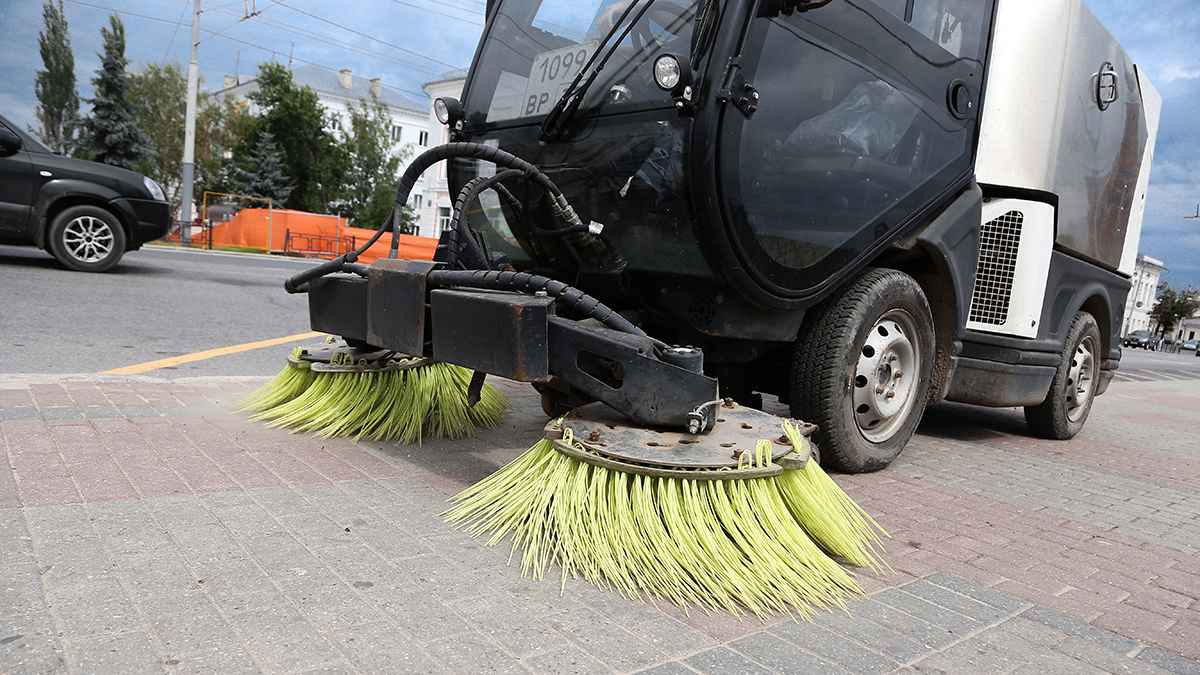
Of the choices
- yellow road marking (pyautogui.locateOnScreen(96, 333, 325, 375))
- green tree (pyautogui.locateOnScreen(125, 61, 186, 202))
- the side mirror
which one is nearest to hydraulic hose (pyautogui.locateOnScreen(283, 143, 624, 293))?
yellow road marking (pyautogui.locateOnScreen(96, 333, 325, 375))

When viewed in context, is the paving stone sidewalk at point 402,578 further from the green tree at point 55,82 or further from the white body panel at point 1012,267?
the green tree at point 55,82

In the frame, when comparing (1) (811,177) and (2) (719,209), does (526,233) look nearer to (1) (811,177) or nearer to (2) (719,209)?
(2) (719,209)

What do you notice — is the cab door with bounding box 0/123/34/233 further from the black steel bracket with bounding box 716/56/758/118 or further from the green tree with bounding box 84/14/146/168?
the green tree with bounding box 84/14/146/168

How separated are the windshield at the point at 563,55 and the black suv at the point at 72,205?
7306mm

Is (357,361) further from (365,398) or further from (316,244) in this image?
(316,244)

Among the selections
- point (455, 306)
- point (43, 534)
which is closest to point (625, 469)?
point (455, 306)

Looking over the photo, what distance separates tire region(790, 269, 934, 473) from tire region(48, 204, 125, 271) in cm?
892

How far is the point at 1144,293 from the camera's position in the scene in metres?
87.9

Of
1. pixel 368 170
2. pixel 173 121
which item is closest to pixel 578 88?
pixel 173 121

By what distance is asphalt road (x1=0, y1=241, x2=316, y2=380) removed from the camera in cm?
489

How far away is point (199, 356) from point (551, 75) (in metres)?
3.56

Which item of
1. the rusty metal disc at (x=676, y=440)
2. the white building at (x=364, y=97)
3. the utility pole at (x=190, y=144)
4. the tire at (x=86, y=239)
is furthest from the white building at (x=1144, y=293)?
the rusty metal disc at (x=676, y=440)

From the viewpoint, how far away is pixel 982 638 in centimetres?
196

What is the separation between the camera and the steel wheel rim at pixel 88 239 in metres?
8.93
